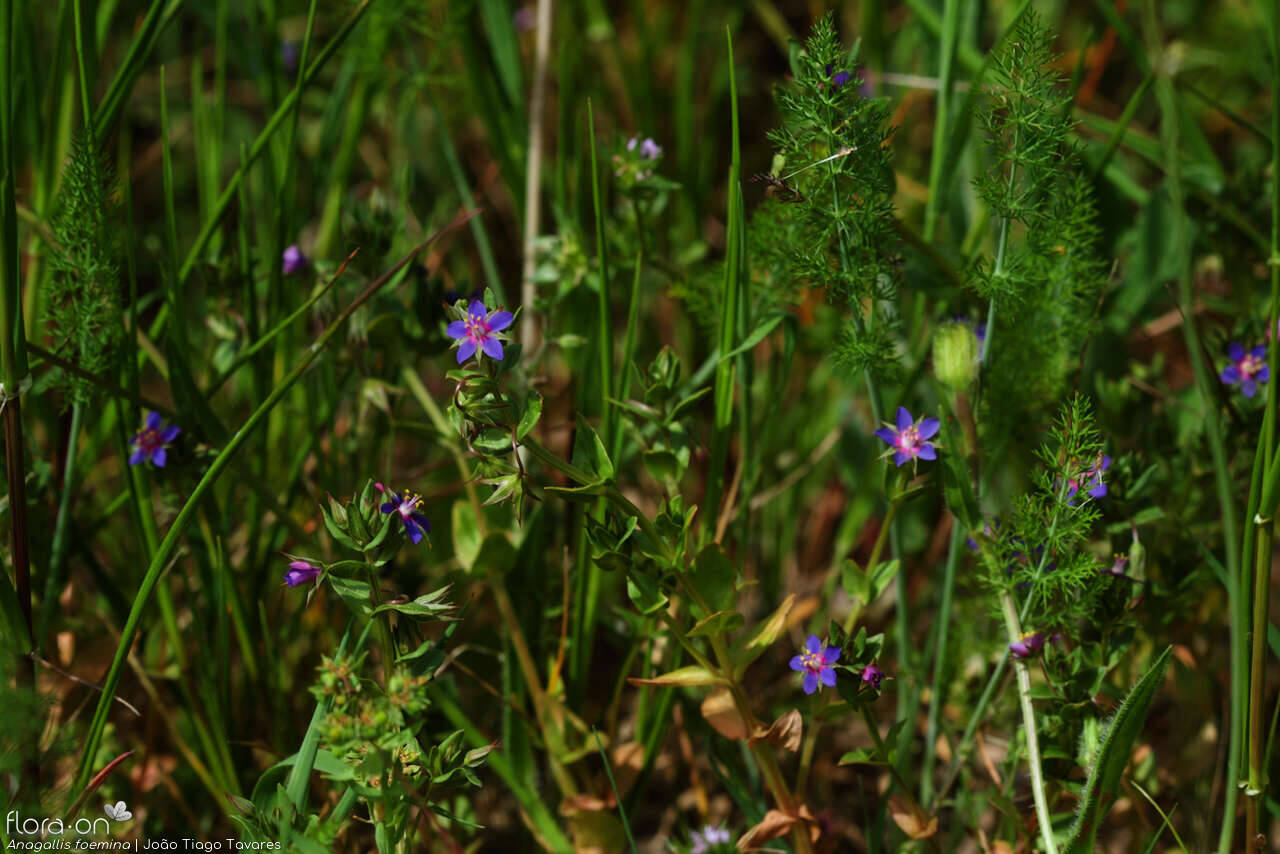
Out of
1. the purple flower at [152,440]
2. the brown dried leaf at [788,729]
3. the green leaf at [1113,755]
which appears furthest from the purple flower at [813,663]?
the purple flower at [152,440]

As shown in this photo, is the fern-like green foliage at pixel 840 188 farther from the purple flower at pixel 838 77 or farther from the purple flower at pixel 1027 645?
the purple flower at pixel 1027 645

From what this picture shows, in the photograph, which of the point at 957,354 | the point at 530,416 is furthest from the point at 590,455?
the point at 957,354

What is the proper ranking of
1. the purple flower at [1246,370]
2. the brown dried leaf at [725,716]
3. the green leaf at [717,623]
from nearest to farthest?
the green leaf at [717,623] → the brown dried leaf at [725,716] → the purple flower at [1246,370]

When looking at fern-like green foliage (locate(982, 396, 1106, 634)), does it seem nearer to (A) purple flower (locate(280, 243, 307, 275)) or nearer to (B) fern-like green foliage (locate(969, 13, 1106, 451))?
(B) fern-like green foliage (locate(969, 13, 1106, 451))

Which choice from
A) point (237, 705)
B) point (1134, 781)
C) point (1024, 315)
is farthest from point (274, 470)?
point (1134, 781)

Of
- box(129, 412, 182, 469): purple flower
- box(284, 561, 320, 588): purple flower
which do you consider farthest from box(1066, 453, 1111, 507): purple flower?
box(129, 412, 182, 469): purple flower

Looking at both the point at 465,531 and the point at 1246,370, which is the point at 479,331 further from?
the point at 1246,370

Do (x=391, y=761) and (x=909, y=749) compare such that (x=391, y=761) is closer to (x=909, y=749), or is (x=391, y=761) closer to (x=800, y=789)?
(x=800, y=789)
